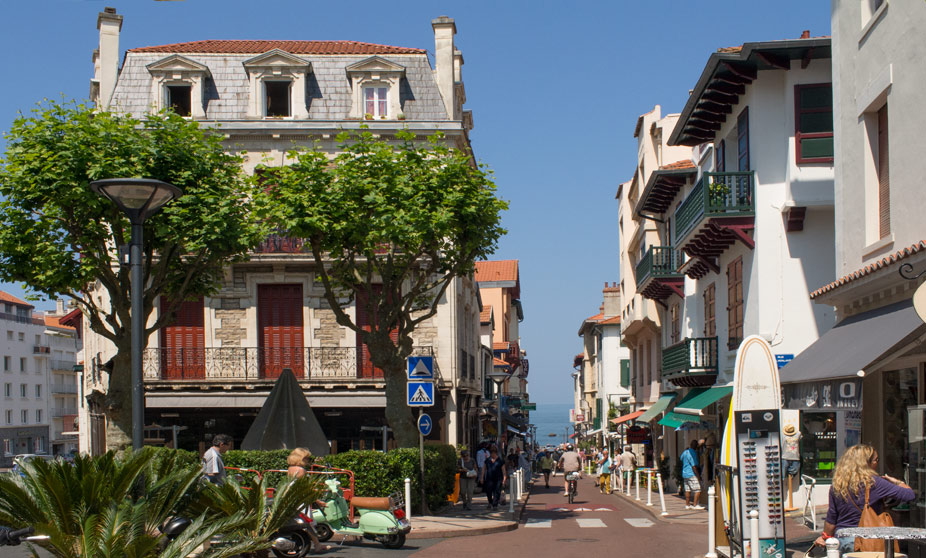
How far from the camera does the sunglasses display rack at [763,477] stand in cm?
1171

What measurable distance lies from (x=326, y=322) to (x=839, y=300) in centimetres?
1887

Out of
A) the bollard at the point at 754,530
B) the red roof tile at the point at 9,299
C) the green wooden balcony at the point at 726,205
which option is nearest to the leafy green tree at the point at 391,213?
the green wooden balcony at the point at 726,205

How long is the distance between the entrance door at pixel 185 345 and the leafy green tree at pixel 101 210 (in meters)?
9.30

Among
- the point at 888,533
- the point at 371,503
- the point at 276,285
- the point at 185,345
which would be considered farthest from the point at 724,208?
the point at 185,345

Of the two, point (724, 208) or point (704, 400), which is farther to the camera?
point (704, 400)

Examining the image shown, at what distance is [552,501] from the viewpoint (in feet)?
95.7

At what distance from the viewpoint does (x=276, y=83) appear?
30.9 meters

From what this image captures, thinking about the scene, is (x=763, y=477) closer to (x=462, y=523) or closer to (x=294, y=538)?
(x=294, y=538)

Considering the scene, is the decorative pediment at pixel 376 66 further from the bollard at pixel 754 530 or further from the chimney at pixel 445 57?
the bollard at pixel 754 530

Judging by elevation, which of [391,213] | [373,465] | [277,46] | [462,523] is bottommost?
[462,523]

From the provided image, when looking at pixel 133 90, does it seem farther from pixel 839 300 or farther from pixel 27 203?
pixel 839 300

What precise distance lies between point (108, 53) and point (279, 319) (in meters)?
9.82

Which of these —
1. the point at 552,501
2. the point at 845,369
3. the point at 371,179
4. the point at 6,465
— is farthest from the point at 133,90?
the point at 6,465

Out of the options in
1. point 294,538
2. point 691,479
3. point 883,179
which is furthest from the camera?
point 691,479
